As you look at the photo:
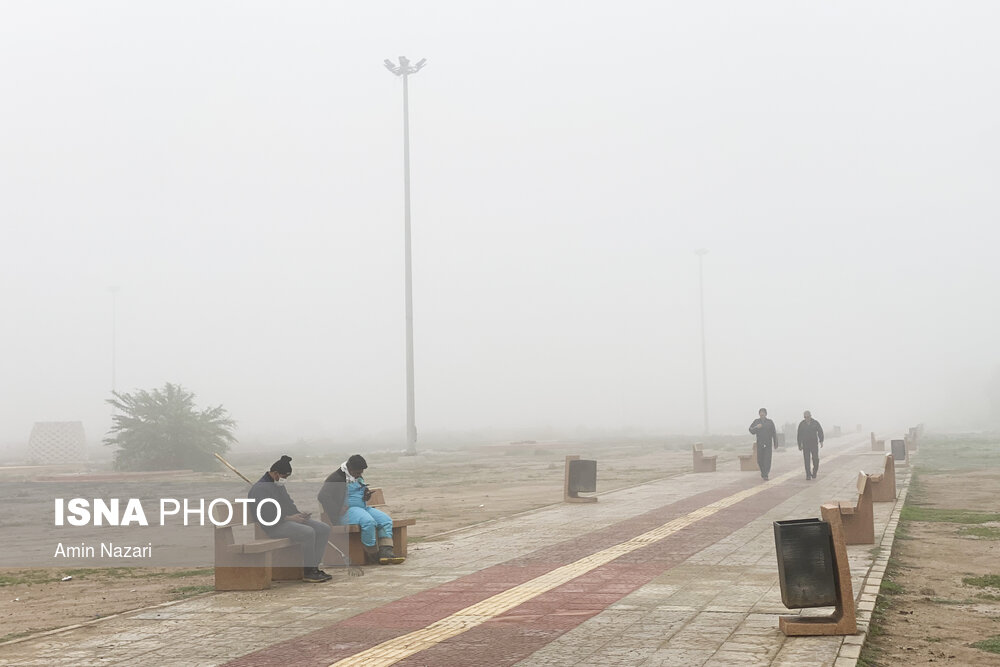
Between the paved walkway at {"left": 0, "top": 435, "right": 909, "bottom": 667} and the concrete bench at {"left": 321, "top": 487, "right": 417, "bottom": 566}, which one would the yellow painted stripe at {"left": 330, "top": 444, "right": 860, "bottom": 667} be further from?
the concrete bench at {"left": 321, "top": 487, "right": 417, "bottom": 566}

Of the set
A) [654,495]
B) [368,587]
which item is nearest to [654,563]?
[368,587]

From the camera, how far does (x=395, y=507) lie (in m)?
22.4

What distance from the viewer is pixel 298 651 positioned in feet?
24.1

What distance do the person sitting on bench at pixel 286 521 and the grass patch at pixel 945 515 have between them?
10.7m

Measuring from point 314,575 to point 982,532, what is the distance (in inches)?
402

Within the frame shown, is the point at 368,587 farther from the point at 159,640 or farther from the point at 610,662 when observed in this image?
the point at 610,662

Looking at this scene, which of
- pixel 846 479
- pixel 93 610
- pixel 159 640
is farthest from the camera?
pixel 846 479

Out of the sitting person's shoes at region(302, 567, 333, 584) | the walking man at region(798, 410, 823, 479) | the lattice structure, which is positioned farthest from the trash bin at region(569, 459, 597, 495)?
the lattice structure

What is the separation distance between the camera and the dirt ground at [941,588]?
739 centimetres

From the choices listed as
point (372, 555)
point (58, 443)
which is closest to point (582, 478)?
point (372, 555)

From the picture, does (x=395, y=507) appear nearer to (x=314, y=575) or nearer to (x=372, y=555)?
(x=372, y=555)

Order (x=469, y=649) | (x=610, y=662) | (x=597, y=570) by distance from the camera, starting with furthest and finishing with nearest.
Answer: (x=597, y=570) < (x=469, y=649) < (x=610, y=662)

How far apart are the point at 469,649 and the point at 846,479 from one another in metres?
20.6

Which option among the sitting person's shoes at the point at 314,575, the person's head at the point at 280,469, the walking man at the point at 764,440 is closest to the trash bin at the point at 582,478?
the walking man at the point at 764,440
